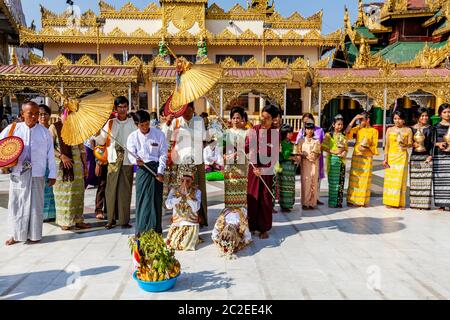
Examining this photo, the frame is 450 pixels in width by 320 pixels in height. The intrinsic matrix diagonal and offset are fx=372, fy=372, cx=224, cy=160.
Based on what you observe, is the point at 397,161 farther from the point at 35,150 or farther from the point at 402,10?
the point at 402,10

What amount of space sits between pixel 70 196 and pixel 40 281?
1668 mm

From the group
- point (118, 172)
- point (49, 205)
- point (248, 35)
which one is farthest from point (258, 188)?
point (248, 35)

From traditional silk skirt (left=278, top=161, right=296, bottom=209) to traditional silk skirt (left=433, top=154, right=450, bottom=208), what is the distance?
7.20ft

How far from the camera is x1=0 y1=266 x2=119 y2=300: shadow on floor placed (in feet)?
9.71

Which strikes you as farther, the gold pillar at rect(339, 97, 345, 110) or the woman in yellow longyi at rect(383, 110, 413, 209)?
the gold pillar at rect(339, 97, 345, 110)

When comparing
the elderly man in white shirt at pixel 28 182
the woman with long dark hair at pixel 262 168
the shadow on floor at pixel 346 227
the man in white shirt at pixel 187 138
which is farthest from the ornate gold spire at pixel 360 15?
the elderly man in white shirt at pixel 28 182

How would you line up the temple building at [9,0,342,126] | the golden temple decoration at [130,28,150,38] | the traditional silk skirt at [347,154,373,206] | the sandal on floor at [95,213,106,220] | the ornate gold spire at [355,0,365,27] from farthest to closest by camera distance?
the ornate gold spire at [355,0,365,27] → the golden temple decoration at [130,28,150,38] → the temple building at [9,0,342,126] → the traditional silk skirt at [347,154,373,206] → the sandal on floor at [95,213,106,220]

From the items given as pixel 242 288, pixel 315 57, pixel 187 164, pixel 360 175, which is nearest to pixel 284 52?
pixel 315 57

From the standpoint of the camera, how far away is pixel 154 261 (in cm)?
293

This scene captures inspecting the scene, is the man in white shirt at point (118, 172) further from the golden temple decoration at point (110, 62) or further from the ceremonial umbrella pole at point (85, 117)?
the golden temple decoration at point (110, 62)

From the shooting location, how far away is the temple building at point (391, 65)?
14.0 meters

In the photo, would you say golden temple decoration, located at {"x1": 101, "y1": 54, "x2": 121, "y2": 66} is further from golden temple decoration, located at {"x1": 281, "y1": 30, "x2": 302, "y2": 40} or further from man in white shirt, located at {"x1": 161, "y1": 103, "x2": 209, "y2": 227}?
man in white shirt, located at {"x1": 161, "y1": 103, "x2": 209, "y2": 227}

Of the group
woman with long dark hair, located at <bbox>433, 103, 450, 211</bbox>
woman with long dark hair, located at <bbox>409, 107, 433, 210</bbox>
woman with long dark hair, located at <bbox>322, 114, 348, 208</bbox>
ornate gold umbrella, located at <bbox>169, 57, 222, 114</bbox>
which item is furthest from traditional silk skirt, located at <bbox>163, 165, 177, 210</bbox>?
woman with long dark hair, located at <bbox>433, 103, 450, 211</bbox>
